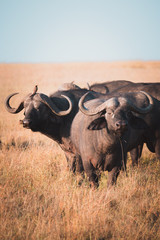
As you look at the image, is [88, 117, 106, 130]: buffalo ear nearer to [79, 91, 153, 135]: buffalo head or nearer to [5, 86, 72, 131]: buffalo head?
[79, 91, 153, 135]: buffalo head

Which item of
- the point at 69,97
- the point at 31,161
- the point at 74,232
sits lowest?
the point at 74,232

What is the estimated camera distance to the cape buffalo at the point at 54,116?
5.38 metres

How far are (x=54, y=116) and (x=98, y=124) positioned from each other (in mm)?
1717

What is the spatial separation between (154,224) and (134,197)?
33.0 inches

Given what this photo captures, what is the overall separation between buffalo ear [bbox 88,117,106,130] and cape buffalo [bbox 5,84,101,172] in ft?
4.37

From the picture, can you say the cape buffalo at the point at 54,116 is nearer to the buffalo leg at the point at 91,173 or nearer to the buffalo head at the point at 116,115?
the buffalo leg at the point at 91,173

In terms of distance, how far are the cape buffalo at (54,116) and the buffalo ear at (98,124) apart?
1332 millimetres

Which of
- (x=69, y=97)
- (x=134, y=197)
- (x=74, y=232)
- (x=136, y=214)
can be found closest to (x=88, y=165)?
(x=134, y=197)

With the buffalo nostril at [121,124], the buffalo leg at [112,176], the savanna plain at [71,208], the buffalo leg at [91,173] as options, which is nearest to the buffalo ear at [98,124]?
the buffalo nostril at [121,124]

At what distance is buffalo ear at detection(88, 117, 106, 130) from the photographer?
164 inches

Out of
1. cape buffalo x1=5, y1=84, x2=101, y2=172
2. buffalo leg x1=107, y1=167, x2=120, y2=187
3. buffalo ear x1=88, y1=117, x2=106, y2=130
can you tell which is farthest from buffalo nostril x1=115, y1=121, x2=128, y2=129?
cape buffalo x1=5, y1=84, x2=101, y2=172

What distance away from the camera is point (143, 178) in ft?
15.8

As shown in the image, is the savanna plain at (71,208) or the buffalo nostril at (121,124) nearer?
the savanna plain at (71,208)

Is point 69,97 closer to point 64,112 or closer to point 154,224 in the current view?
A: point 64,112
